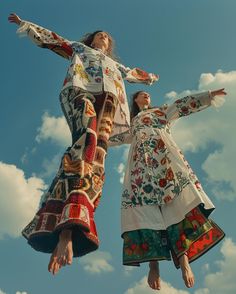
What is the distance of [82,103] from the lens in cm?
414

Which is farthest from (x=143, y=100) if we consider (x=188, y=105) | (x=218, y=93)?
(x=218, y=93)

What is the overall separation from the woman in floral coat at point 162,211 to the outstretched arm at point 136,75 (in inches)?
34.4

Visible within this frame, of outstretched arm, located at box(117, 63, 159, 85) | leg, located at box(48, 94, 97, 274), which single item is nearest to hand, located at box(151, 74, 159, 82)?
outstretched arm, located at box(117, 63, 159, 85)

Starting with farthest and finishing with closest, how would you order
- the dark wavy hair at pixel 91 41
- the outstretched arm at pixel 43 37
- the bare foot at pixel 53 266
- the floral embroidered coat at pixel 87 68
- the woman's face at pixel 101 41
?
the dark wavy hair at pixel 91 41 < the woman's face at pixel 101 41 < the outstretched arm at pixel 43 37 < the floral embroidered coat at pixel 87 68 < the bare foot at pixel 53 266

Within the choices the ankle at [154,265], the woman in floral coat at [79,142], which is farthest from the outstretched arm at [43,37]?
the ankle at [154,265]

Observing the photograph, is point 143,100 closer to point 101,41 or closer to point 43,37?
point 101,41

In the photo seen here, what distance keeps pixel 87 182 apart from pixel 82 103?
0.94m

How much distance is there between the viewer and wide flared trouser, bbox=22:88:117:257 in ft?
10.8

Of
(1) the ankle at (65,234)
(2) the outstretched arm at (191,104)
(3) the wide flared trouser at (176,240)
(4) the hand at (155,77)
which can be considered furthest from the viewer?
(4) the hand at (155,77)

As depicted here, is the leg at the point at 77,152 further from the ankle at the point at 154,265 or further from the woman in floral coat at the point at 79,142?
the ankle at the point at 154,265

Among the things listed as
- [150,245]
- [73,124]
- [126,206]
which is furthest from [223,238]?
[73,124]

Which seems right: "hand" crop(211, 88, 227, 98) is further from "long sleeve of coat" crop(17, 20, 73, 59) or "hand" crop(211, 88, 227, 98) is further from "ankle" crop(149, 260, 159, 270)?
"ankle" crop(149, 260, 159, 270)

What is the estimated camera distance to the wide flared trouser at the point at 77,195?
10.8 ft

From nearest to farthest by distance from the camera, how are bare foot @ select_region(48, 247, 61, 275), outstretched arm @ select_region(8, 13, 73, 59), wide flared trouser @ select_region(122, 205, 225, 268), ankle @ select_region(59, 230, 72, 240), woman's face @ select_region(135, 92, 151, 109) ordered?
1. bare foot @ select_region(48, 247, 61, 275)
2. ankle @ select_region(59, 230, 72, 240)
3. wide flared trouser @ select_region(122, 205, 225, 268)
4. outstretched arm @ select_region(8, 13, 73, 59)
5. woman's face @ select_region(135, 92, 151, 109)
